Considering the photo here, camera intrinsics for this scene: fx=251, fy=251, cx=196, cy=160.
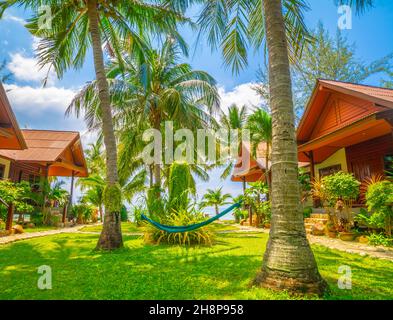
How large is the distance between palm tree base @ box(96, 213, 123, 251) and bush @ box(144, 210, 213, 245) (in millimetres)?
1153

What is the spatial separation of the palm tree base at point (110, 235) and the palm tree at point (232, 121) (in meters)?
11.0

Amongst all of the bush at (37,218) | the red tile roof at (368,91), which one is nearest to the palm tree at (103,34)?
the red tile roof at (368,91)

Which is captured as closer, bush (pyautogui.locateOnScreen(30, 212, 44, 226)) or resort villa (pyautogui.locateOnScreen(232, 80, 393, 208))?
resort villa (pyautogui.locateOnScreen(232, 80, 393, 208))

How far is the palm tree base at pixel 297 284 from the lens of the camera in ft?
8.66

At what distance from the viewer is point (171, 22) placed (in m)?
7.46

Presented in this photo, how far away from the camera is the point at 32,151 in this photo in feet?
40.0

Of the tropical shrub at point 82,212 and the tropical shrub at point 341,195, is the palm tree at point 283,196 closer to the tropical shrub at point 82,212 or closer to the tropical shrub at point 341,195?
the tropical shrub at point 341,195

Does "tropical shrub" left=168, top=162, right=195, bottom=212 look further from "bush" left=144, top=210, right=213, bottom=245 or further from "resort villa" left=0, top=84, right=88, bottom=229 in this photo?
"resort villa" left=0, top=84, right=88, bottom=229

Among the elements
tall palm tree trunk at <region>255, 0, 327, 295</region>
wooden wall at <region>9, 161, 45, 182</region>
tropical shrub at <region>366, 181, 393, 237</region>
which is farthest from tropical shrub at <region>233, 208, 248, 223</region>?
tall palm tree trunk at <region>255, 0, 327, 295</region>

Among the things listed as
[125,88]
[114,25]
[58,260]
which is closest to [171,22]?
[114,25]

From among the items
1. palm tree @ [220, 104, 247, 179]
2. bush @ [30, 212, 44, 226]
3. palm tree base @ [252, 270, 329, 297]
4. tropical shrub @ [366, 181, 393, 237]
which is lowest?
palm tree base @ [252, 270, 329, 297]

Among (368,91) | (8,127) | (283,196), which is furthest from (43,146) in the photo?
(368,91)

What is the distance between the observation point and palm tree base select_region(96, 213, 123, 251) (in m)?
5.48
